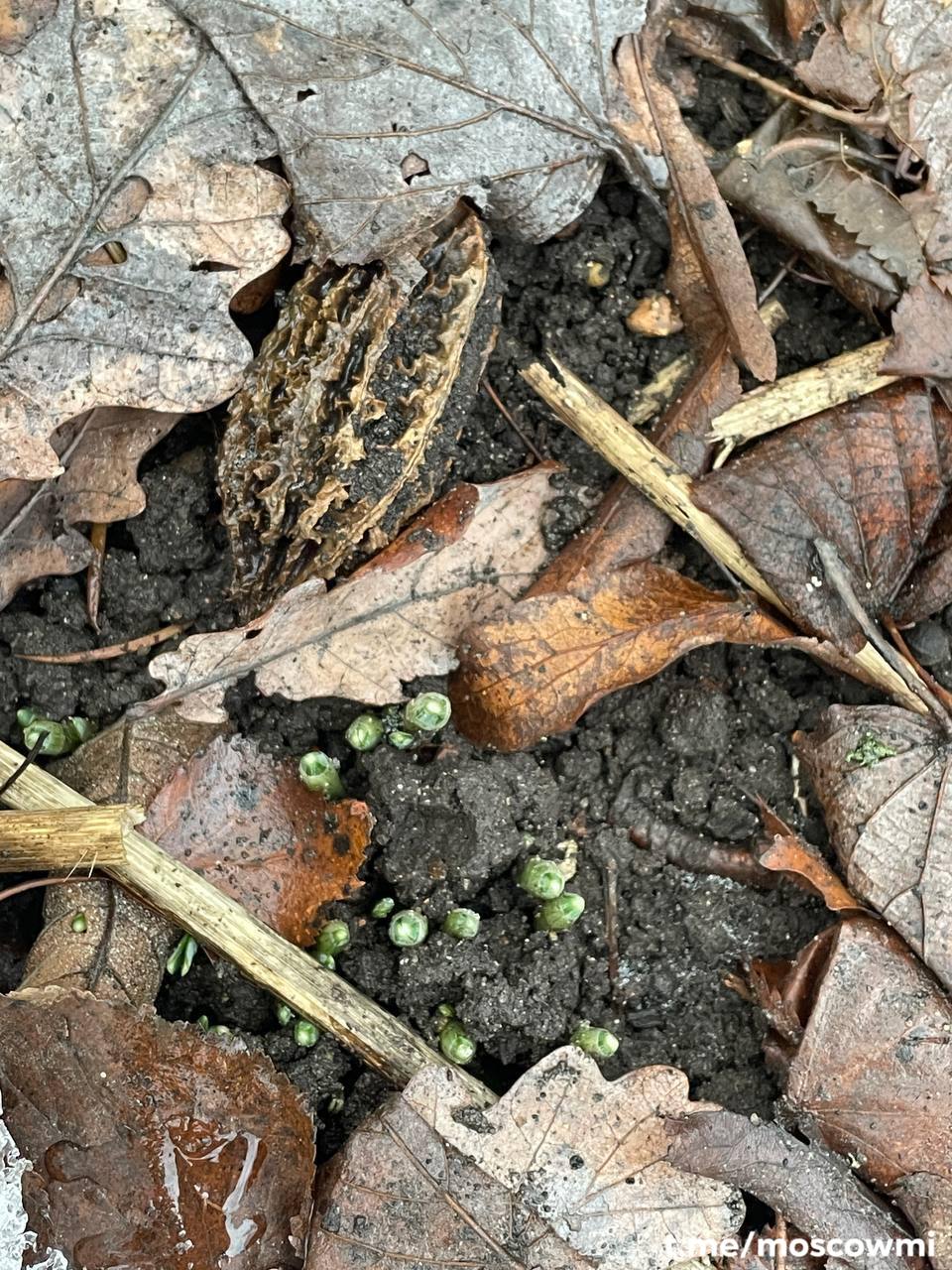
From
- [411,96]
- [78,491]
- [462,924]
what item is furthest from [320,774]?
[411,96]

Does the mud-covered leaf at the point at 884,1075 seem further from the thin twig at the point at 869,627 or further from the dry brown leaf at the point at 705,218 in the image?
the dry brown leaf at the point at 705,218

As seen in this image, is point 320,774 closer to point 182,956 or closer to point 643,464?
point 182,956

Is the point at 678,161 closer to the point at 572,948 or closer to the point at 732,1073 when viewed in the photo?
the point at 572,948

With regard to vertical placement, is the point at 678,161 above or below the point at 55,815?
above

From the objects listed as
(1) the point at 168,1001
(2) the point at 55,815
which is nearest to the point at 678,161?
(2) the point at 55,815

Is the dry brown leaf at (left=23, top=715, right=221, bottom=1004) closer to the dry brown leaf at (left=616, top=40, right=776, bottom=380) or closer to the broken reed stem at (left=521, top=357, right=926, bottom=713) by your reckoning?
the broken reed stem at (left=521, top=357, right=926, bottom=713)

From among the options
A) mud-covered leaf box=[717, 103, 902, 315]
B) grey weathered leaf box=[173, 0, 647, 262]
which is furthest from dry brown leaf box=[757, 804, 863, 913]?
grey weathered leaf box=[173, 0, 647, 262]

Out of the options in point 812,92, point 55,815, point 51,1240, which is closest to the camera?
point 51,1240
